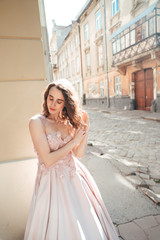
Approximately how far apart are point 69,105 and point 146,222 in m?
1.68

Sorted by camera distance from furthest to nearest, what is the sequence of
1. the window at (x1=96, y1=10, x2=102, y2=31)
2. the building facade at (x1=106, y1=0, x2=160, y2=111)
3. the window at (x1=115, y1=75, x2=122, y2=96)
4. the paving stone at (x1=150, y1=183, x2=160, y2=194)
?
the window at (x1=96, y1=10, x2=102, y2=31) → the window at (x1=115, y1=75, x2=122, y2=96) → the building facade at (x1=106, y1=0, x2=160, y2=111) → the paving stone at (x1=150, y1=183, x2=160, y2=194)

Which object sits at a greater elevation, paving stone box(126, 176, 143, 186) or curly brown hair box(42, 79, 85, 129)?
curly brown hair box(42, 79, 85, 129)

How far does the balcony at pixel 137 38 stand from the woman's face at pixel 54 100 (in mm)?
10492

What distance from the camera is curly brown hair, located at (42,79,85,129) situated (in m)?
1.50

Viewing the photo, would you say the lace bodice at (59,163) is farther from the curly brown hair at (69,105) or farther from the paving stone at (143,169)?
the paving stone at (143,169)

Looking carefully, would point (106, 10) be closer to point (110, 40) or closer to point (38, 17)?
point (110, 40)

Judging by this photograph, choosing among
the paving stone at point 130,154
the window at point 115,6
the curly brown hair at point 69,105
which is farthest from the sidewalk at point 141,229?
the window at point 115,6

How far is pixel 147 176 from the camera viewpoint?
3117mm

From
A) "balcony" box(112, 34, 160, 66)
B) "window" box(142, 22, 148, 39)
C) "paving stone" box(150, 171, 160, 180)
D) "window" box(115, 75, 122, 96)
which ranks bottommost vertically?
"paving stone" box(150, 171, 160, 180)

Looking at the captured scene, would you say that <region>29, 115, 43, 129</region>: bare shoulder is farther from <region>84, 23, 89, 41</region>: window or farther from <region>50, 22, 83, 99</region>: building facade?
<region>50, 22, 83, 99</region>: building facade

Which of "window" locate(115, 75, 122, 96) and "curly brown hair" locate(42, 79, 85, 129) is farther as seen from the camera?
"window" locate(115, 75, 122, 96)

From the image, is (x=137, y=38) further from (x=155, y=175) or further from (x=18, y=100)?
(x=18, y=100)

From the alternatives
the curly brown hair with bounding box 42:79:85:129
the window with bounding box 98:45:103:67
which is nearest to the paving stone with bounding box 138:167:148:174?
the curly brown hair with bounding box 42:79:85:129

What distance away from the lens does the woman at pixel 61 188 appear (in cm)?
134
